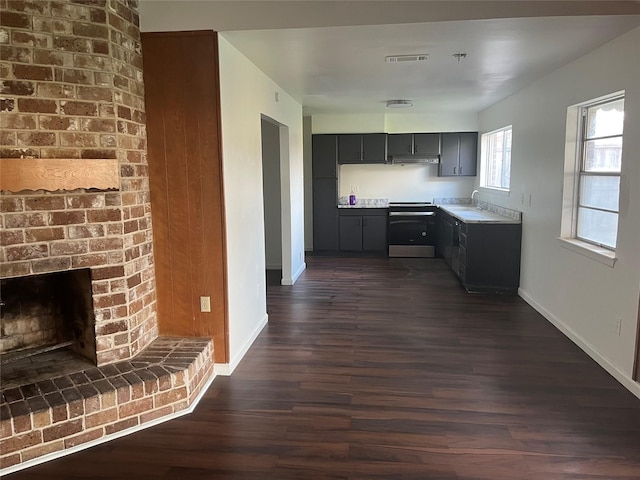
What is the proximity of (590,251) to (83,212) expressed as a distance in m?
3.62

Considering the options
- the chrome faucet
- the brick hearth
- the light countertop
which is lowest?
the brick hearth

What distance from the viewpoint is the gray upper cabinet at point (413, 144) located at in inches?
322

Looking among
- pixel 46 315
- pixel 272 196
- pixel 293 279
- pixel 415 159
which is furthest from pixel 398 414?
pixel 415 159

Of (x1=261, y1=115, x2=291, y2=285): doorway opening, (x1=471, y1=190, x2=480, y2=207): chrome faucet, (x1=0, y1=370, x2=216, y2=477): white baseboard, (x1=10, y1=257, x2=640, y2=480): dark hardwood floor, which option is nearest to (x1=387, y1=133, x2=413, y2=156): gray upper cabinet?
(x1=471, y1=190, x2=480, y2=207): chrome faucet

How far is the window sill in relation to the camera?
139 inches

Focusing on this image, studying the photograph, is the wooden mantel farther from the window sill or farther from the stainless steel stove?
the stainless steel stove

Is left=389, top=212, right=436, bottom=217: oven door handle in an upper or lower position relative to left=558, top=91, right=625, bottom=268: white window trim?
lower

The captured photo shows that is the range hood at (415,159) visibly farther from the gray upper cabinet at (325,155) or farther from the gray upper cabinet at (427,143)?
the gray upper cabinet at (325,155)

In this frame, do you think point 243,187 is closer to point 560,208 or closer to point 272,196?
point 560,208

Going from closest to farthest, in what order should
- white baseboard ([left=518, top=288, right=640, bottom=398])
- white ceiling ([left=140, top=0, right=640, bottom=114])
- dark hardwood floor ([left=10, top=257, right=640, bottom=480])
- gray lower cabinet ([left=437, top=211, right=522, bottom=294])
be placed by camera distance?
dark hardwood floor ([left=10, top=257, right=640, bottom=480]) → white ceiling ([left=140, top=0, right=640, bottom=114]) → white baseboard ([left=518, top=288, right=640, bottom=398]) → gray lower cabinet ([left=437, top=211, right=522, bottom=294])

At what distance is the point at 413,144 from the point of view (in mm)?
8211

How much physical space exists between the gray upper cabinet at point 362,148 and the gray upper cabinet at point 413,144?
144mm

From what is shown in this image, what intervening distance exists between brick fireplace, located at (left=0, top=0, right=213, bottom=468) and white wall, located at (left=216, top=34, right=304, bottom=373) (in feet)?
1.88

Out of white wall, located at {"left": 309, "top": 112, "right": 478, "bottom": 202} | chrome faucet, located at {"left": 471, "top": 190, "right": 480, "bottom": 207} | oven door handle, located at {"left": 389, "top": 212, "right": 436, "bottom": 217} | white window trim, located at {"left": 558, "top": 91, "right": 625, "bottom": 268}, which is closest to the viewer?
white window trim, located at {"left": 558, "top": 91, "right": 625, "bottom": 268}
